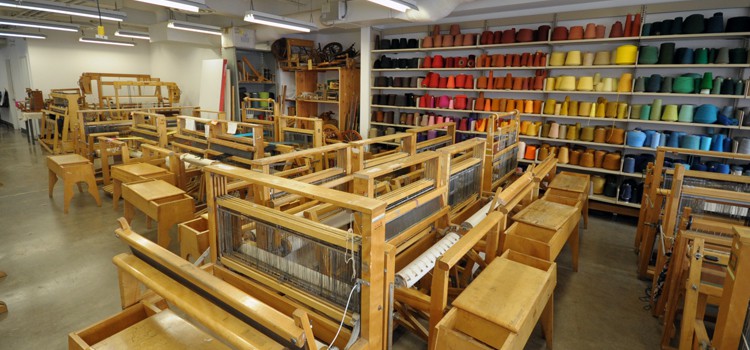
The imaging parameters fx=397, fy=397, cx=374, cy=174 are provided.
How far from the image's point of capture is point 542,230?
3080 mm

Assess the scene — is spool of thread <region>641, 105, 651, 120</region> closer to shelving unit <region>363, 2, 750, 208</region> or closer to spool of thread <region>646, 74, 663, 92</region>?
shelving unit <region>363, 2, 750, 208</region>

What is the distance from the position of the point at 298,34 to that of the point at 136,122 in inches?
162

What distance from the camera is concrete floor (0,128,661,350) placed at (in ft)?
9.48

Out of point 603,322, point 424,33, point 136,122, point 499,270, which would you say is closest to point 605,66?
point 424,33

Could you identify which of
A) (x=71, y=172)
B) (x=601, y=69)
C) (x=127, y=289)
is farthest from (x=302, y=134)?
(x=601, y=69)

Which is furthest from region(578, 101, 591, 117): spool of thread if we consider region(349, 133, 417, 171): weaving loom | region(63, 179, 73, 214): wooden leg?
region(63, 179, 73, 214): wooden leg

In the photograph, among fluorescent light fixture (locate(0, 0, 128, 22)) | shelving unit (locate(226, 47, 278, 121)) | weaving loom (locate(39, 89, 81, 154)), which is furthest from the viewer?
shelving unit (locate(226, 47, 278, 121))

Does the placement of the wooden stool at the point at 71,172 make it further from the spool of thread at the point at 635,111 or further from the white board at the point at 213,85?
the spool of thread at the point at 635,111

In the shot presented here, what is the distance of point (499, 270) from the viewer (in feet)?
8.00

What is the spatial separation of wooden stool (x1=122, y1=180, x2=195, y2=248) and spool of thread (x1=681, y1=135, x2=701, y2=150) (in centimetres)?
599

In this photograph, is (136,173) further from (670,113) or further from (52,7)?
(670,113)

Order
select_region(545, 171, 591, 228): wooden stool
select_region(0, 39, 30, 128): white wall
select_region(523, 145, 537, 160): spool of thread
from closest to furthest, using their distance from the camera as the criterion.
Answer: select_region(545, 171, 591, 228): wooden stool < select_region(523, 145, 537, 160): spool of thread < select_region(0, 39, 30, 128): white wall

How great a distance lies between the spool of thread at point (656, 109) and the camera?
5.28m

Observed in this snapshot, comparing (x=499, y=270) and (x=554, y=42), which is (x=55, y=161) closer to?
(x=499, y=270)
